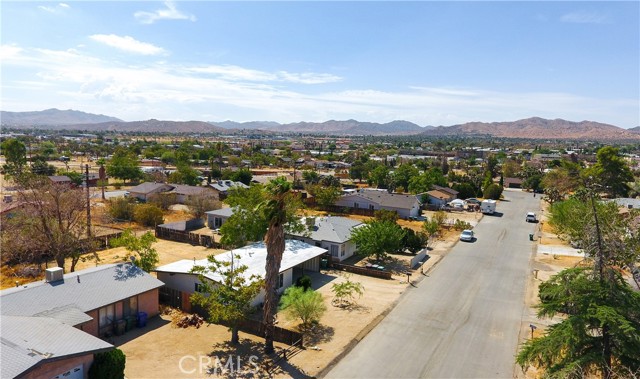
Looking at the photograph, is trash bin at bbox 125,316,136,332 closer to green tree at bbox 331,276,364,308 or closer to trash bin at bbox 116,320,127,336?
trash bin at bbox 116,320,127,336

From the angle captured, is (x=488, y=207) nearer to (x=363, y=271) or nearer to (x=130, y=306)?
(x=363, y=271)

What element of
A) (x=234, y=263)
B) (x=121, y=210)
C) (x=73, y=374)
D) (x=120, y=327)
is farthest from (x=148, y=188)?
(x=73, y=374)

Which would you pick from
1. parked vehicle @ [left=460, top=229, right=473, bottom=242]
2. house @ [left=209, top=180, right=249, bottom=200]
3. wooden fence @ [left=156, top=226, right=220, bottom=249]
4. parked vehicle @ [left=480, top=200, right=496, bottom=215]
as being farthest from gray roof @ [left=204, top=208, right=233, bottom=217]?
parked vehicle @ [left=480, top=200, right=496, bottom=215]

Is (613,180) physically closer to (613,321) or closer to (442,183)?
(442,183)

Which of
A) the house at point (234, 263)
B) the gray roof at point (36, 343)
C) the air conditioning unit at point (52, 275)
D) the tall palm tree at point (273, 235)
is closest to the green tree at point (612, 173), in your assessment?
the house at point (234, 263)

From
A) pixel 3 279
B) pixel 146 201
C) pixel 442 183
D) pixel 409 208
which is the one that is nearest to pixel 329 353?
pixel 3 279

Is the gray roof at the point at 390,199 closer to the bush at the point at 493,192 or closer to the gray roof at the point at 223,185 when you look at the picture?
the gray roof at the point at 223,185

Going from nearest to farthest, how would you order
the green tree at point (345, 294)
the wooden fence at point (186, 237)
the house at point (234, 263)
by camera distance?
1. the house at point (234, 263)
2. the green tree at point (345, 294)
3. the wooden fence at point (186, 237)
